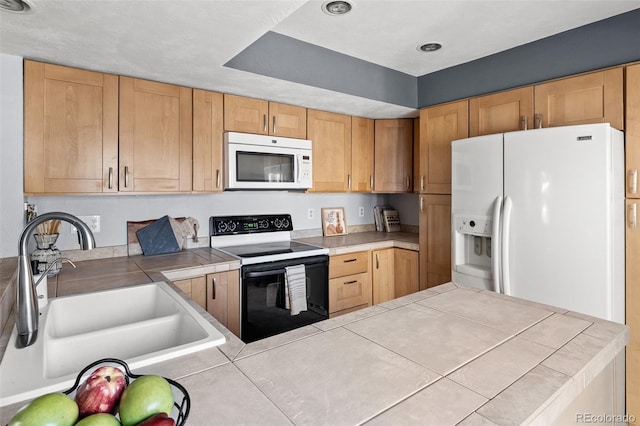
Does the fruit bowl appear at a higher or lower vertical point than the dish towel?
higher

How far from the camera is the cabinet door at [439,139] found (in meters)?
2.74

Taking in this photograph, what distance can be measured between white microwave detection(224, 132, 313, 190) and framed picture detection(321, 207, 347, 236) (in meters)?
0.62

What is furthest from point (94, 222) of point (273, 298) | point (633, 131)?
point (633, 131)

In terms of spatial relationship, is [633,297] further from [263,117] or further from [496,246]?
[263,117]

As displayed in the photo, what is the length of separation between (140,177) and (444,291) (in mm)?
1914

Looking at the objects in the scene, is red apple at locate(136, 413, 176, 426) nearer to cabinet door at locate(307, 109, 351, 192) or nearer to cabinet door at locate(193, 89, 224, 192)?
cabinet door at locate(193, 89, 224, 192)

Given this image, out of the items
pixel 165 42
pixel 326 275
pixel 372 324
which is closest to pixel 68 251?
pixel 165 42

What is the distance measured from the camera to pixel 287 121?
2.82 meters

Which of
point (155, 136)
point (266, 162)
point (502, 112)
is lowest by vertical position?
point (266, 162)

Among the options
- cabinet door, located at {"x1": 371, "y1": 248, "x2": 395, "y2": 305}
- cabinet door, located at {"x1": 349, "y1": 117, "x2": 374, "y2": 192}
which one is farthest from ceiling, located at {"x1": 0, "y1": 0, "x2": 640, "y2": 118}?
cabinet door, located at {"x1": 371, "y1": 248, "x2": 395, "y2": 305}

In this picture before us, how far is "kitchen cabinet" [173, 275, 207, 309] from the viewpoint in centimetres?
205

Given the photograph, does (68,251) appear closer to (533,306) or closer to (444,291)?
(444,291)

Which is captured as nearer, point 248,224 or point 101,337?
point 101,337

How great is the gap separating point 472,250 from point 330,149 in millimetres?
1451
